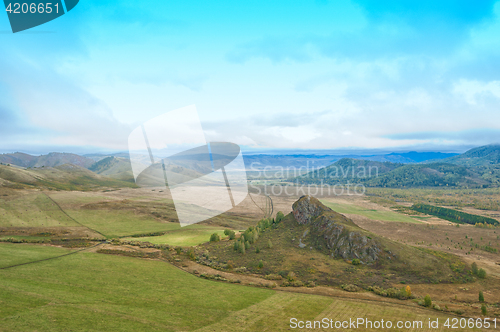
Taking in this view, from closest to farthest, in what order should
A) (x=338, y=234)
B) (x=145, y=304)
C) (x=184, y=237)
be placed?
(x=145, y=304) < (x=338, y=234) < (x=184, y=237)

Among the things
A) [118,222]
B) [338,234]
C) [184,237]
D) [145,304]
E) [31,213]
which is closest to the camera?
[145,304]

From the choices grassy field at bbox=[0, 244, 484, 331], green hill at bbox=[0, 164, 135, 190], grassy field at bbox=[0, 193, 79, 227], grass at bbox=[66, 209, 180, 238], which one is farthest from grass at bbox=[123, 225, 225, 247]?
green hill at bbox=[0, 164, 135, 190]

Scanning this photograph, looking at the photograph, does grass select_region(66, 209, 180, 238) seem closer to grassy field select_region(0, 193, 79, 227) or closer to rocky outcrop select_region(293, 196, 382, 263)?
grassy field select_region(0, 193, 79, 227)

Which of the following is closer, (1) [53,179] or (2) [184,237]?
(2) [184,237]

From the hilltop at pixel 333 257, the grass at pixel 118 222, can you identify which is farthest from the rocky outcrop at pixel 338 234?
the grass at pixel 118 222

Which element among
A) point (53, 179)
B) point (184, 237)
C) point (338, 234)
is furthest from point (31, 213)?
point (53, 179)

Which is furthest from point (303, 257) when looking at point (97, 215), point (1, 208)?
point (1, 208)

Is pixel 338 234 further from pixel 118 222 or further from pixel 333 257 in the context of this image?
pixel 118 222
